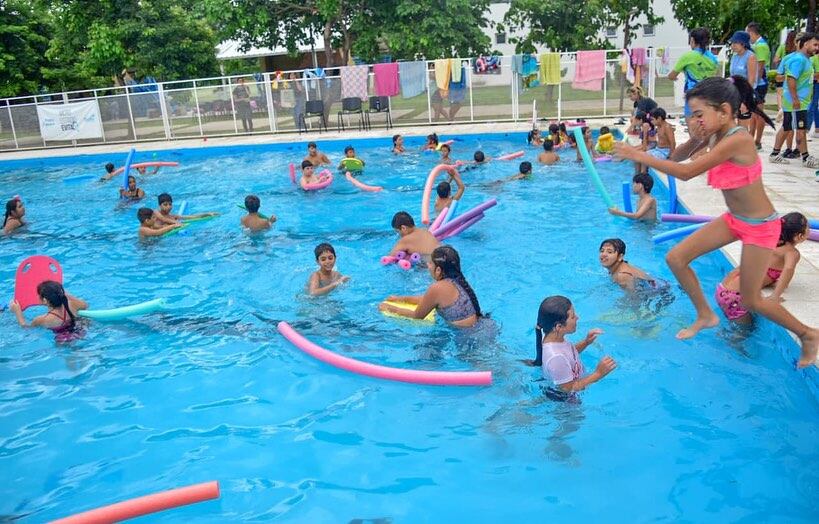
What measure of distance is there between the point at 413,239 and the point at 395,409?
292 centimetres

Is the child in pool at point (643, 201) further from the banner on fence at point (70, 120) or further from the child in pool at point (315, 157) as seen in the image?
the banner on fence at point (70, 120)

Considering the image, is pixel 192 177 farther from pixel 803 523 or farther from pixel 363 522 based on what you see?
pixel 803 523

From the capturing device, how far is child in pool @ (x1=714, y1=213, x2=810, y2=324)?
5984mm

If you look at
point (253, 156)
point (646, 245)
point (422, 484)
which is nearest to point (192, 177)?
point (253, 156)

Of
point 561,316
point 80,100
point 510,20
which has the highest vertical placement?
point 510,20

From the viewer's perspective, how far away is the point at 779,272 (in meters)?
6.28

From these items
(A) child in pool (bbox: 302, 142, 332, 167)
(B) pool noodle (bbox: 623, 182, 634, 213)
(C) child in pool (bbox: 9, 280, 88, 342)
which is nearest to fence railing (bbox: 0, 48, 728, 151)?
(A) child in pool (bbox: 302, 142, 332, 167)

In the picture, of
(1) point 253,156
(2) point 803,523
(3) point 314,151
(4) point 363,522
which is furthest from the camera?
(1) point 253,156

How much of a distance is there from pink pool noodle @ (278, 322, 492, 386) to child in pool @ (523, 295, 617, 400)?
687 millimetres

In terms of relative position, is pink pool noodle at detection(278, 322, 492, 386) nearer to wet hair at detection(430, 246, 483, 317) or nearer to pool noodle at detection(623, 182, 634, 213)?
wet hair at detection(430, 246, 483, 317)

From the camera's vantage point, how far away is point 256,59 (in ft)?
115

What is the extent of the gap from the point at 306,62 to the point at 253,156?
65.6ft

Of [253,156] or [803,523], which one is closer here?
[803,523]

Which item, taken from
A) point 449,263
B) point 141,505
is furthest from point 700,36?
point 141,505
